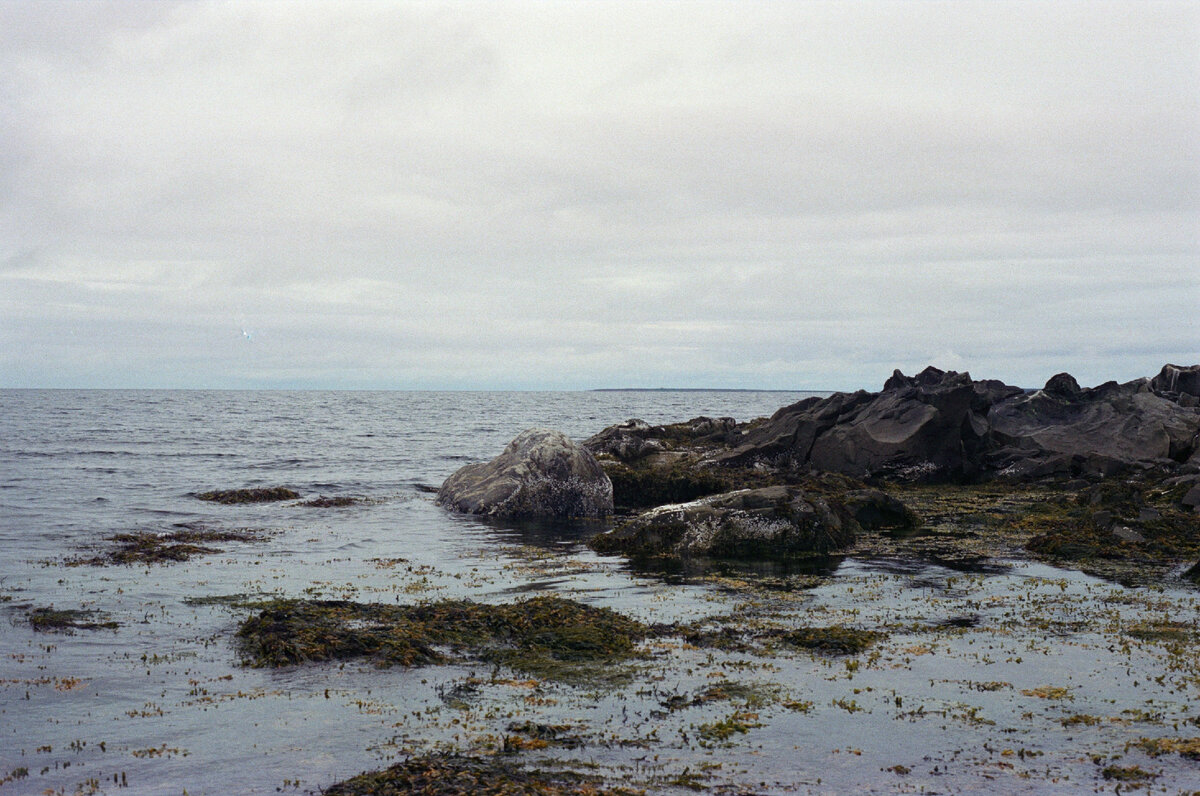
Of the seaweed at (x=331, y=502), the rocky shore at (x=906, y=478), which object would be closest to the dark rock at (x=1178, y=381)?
the rocky shore at (x=906, y=478)

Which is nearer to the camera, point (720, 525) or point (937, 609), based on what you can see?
point (937, 609)

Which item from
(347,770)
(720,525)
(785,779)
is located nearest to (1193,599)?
(720,525)

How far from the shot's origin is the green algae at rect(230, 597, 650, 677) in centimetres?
1309

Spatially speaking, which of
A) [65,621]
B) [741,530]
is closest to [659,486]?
[741,530]

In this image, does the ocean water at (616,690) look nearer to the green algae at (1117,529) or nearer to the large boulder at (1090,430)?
the green algae at (1117,529)

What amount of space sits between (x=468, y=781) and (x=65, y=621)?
399 inches

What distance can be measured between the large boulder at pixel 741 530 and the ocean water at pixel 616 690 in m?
1.52

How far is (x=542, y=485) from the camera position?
99.4 ft

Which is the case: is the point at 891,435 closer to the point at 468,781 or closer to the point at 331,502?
the point at 331,502

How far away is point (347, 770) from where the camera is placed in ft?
30.0

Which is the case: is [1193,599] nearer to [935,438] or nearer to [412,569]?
[412,569]

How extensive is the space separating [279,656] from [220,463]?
133ft

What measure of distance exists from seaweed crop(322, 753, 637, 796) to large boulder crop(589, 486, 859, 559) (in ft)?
42.7

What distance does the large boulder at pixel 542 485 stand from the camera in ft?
98.7
